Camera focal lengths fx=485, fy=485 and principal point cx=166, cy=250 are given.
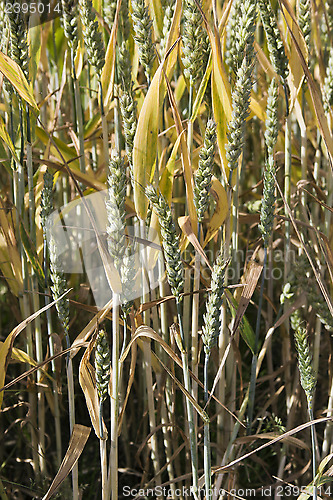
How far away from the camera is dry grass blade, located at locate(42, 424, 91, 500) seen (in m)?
0.58

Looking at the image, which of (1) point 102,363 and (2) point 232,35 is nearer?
(1) point 102,363

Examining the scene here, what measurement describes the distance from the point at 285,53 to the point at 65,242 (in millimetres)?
496

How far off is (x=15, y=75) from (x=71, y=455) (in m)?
0.48

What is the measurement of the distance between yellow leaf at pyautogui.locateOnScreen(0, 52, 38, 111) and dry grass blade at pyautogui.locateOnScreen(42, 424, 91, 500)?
43 cm

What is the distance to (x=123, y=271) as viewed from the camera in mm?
507

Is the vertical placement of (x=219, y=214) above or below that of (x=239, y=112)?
below

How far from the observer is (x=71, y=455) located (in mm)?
607

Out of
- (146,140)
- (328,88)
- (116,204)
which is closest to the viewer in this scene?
(116,204)

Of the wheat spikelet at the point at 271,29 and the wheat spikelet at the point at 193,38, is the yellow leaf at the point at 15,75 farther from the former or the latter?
the wheat spikelet at the point at 271,29

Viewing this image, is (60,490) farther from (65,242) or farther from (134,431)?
(65,242)

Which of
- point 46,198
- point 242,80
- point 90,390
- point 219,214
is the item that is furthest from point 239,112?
point 90,390

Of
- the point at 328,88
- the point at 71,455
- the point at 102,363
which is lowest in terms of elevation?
the point at 71,455

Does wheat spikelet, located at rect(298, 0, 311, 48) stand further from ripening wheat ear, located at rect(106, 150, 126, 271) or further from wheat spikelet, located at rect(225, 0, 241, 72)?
ripening wheat ear, located at rect(106, 150, 126, 271)

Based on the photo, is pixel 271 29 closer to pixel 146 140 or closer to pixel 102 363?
pixel 146 140
